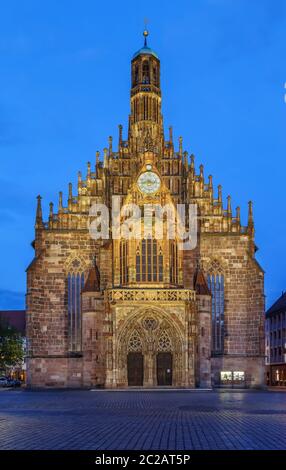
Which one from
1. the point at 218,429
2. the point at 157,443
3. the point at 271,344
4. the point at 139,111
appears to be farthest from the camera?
the point at 271,344

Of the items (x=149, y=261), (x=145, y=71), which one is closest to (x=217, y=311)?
(x=149, y=261)

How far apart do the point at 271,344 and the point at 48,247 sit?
163 ft

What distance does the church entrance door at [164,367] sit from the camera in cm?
6172

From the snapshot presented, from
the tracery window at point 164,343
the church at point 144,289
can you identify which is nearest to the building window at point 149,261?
the church at point 144,289

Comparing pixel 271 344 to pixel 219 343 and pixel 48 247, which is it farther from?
pixel 48 247

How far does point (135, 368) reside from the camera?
2421 inches

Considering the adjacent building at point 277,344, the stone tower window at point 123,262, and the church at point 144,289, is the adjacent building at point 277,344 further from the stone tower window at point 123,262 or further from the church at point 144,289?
the stone tower window at point 123,262

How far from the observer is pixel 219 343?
218 ft

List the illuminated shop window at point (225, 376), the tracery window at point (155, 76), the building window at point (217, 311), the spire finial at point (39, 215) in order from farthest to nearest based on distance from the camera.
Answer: the tracery window at point (155, 76) → the building window at point (217, 311) → the spire finial at point (39, 215) → the illuminated shop window at point (225, 376)

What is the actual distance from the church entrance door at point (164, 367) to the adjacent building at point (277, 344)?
37.1m

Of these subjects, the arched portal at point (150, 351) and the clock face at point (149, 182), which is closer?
the arched portal at point (150, 351)

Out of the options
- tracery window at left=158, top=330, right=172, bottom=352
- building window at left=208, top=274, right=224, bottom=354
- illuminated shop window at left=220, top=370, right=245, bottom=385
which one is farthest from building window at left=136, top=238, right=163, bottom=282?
illuminated shop window at left=220, top=370, right=245, bottom=385

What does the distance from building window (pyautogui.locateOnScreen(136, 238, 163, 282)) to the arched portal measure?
290 centimetres
